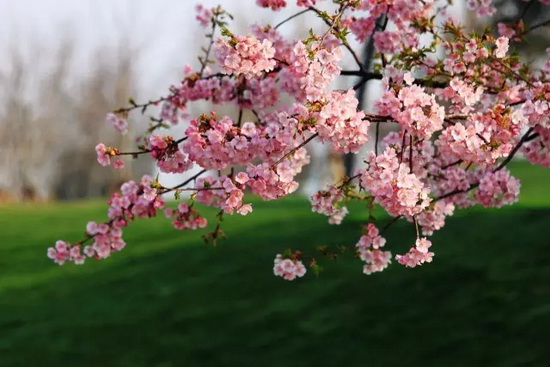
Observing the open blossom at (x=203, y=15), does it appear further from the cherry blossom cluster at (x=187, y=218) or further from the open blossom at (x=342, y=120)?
the open blossom at (x=342, y=120)

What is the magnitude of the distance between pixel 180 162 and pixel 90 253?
4.74ft

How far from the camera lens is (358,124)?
3.88m

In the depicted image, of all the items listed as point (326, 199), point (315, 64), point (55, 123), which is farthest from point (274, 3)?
point (55, 123)

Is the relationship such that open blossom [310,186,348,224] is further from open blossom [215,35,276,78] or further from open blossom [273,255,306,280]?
open blossom [215,35,276,78]

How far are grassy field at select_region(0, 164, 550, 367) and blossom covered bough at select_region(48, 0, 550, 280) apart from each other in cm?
184

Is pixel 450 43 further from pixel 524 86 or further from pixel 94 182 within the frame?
pixel 94 182

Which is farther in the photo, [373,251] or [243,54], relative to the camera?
[373,251]

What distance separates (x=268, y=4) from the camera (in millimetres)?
5516

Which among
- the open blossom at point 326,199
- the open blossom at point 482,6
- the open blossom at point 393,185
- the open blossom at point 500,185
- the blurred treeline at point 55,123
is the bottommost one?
the open blossom at point 393,185

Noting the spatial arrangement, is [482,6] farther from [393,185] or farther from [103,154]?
[103,154]

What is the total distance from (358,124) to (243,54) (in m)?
0.64

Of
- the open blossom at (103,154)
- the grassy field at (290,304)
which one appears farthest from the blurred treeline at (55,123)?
the open blossom at (103,154)

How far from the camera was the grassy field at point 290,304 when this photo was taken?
7176mm

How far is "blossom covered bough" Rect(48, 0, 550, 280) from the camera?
4.00 metres
